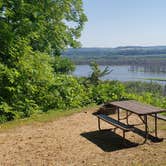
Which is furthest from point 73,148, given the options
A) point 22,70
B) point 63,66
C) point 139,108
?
point 63,66

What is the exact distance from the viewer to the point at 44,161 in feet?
21.0

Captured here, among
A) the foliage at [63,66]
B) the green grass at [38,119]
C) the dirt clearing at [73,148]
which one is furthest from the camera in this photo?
the foliage at [63,66]

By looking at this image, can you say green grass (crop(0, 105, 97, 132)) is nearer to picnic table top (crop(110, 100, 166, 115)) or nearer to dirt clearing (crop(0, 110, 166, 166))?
dirt clearing (crop(0, 110, 166, 166))

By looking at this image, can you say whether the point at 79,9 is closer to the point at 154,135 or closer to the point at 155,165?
the point at 154,135

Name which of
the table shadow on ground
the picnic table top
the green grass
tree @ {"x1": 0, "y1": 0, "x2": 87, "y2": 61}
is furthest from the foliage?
the picnic table top

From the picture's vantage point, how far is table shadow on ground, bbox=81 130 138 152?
7.09m

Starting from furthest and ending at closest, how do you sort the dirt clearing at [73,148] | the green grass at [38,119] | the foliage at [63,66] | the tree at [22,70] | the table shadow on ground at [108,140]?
the foliage at [63,66] → the tree at [22,70] → the green grass at [38,119] → the table shadow on ground at [108,140] → the dirt clearing at [73,148]

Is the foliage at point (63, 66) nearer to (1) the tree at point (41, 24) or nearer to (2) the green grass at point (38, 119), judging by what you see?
(1) the tree at point (41, 24)

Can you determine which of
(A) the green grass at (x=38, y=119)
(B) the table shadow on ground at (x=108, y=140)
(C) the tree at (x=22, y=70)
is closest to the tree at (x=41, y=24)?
(C) the tree at (x=22, y=70)

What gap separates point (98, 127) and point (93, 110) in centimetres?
246

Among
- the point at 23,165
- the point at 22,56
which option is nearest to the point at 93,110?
the point at 22,56

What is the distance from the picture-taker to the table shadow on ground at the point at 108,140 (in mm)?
7090

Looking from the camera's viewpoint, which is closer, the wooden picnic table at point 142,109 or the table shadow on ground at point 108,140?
the wooden picnic table at point 142,109

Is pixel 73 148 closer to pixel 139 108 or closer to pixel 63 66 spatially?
pixel 139 108
